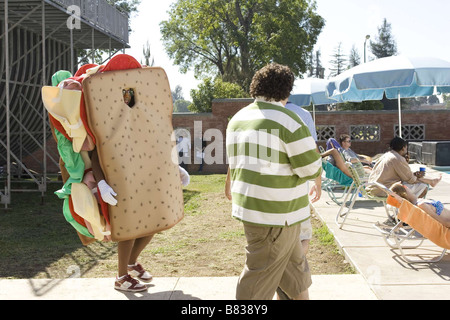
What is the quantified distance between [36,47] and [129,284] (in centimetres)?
1091

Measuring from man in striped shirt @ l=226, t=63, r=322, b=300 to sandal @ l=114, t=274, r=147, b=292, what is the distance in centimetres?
132

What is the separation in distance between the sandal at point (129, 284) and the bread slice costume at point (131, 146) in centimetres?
45

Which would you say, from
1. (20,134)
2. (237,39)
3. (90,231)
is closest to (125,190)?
(90,231)

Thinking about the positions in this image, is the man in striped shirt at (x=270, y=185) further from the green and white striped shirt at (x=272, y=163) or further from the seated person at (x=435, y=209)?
the seated person at (x=435, y=209)

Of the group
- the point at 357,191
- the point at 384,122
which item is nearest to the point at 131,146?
the point at 357,191

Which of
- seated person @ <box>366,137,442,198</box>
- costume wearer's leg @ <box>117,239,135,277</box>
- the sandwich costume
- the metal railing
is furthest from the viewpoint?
the metal railing

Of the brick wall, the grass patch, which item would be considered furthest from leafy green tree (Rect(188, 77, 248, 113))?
the grass patch

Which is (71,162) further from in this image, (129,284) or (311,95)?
(311,95)

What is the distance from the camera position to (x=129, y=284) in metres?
4.51

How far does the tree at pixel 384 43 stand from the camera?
73.8 meters

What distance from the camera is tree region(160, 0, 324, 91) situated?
37375 millimetres

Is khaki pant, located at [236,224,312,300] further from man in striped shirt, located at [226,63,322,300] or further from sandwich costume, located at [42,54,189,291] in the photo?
sandwich costume, located at [42,54,189,291]
